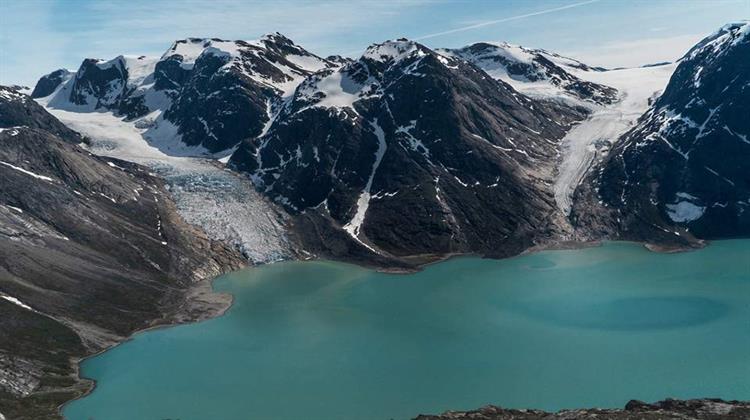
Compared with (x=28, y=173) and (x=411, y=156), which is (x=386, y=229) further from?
(x=28, y=173)

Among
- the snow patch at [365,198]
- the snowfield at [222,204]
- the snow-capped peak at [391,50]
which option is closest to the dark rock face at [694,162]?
the snow patch at [365,198]

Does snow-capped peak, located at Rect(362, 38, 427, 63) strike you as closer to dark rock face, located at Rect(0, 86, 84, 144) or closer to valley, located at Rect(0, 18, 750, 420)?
valley, located at Rect(0, 18, 750, 420)

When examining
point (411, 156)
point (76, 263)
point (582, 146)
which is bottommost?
point (76, 263)

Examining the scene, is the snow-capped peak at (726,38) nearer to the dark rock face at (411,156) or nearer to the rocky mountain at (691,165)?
the rocky mountain at (691,165)

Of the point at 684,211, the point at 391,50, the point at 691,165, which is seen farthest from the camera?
the point at 391,50

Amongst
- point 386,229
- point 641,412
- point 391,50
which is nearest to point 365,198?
point 386,229

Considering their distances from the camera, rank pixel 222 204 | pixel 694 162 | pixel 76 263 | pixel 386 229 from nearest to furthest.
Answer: pixel 76 263 → pixel 386 229 → pixel 222 204 → pixel 694 162

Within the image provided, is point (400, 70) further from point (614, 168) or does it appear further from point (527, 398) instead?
point (527, 398)
